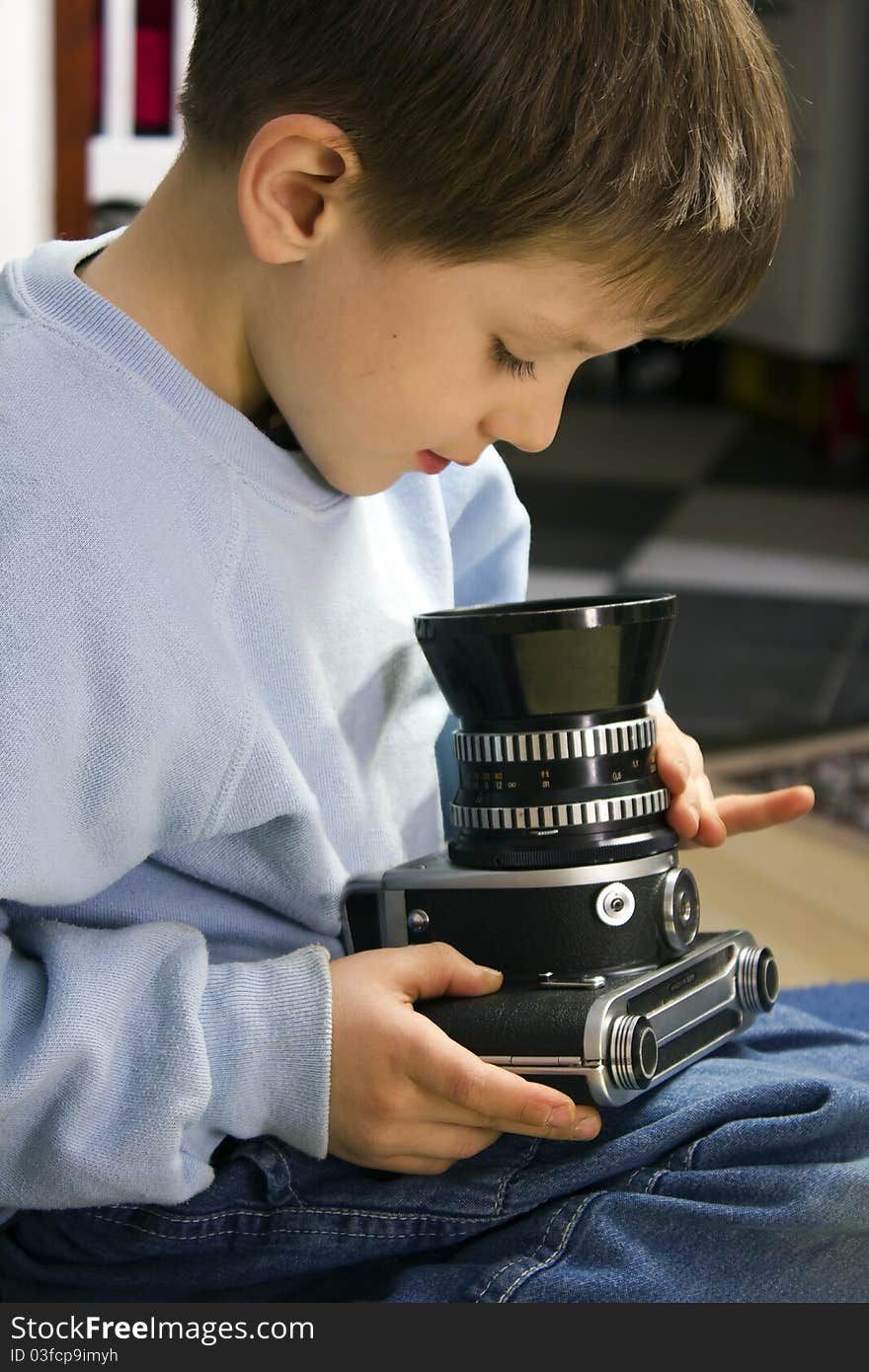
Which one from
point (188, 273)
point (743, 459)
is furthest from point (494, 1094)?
point (743, 459)

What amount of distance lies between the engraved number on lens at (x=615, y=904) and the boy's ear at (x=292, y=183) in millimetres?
300

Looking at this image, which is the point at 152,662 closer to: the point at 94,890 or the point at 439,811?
the point at 94,890

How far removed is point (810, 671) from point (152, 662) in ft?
4.89

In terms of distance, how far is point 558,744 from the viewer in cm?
73

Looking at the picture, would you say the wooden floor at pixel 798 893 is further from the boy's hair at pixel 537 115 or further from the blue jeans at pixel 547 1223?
the boy's hair at pixel 537 115

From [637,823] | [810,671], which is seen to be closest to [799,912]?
[810,671]

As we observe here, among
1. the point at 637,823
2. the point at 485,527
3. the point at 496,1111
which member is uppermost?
the point at 485,527

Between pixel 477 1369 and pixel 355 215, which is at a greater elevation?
pixel 355 215

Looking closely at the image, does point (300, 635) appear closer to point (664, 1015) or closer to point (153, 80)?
point (664, 1015)

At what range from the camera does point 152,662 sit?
708mm

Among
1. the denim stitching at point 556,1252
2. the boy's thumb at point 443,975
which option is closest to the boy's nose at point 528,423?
the boy's thumb at point 443,975

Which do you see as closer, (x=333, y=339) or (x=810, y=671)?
(x=333, y=339)

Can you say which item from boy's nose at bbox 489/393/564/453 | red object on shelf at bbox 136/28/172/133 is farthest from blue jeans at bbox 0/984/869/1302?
red object on shelf at bbox 136/28/172/133

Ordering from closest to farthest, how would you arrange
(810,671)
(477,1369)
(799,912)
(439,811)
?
(477,1369) < (439,811) < (799,912) < (810,671)
